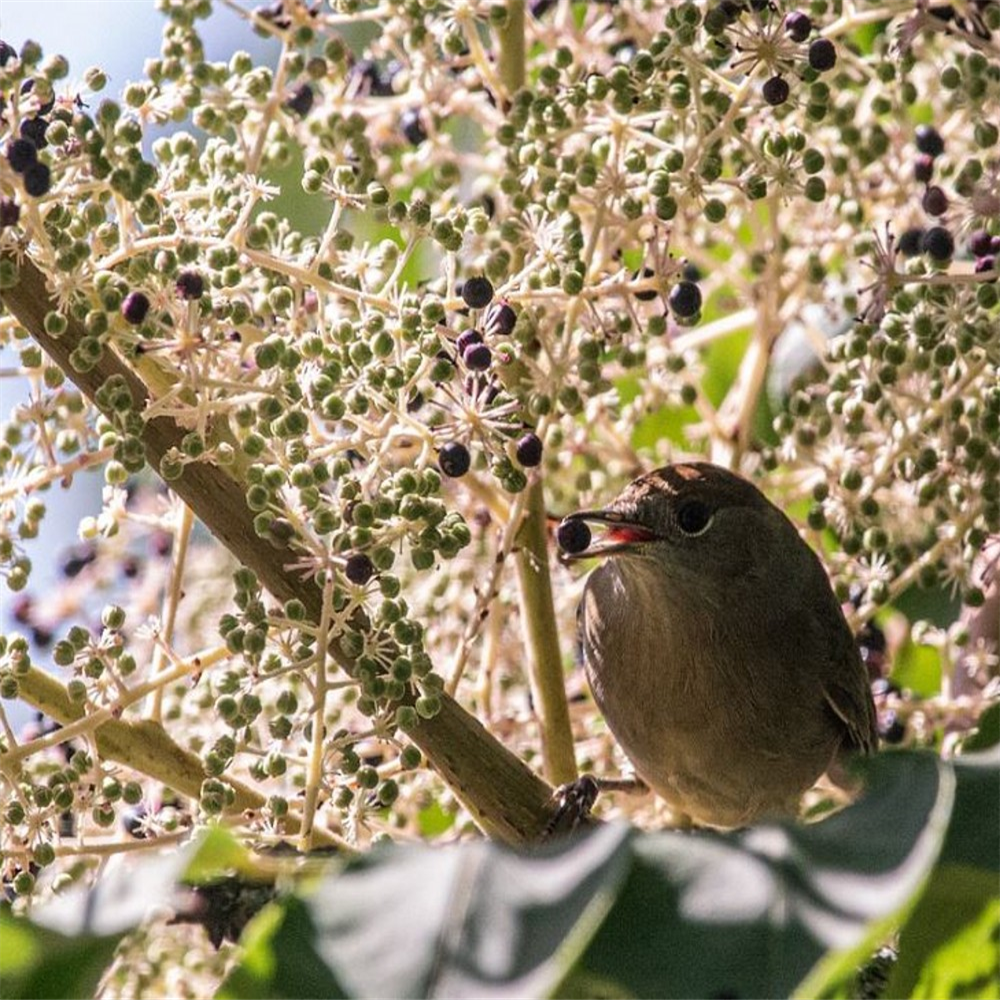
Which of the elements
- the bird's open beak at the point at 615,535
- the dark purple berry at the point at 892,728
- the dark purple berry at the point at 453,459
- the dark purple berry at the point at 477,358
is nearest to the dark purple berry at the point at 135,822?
the dark purple berry at the point at 453,459

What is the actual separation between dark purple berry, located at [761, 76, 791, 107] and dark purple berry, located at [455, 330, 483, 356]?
0.60 m

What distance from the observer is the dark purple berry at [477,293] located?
100 inches

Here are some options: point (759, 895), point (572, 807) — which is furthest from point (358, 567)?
→ point (759, 895)

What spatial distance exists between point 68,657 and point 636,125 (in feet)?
4.17

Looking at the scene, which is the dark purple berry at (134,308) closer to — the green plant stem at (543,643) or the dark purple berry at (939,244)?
the green plant stem at (543,643)

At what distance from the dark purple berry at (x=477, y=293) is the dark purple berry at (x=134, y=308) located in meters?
0.51

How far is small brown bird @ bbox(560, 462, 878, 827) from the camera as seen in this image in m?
3.74

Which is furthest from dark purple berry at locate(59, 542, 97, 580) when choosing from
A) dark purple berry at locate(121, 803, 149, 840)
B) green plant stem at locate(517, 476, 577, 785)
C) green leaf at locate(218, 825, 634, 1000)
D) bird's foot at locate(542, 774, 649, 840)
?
green leaf at locate(218, 825, 634, 1000)

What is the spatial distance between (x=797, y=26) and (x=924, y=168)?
0.53 m

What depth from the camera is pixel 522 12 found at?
3064 mm

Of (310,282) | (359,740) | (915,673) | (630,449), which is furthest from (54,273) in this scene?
(915,673)

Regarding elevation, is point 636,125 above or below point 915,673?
above

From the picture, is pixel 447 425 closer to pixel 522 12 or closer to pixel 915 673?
pixel 522 12

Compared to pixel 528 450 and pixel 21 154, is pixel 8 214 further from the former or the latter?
pixel 528 450
